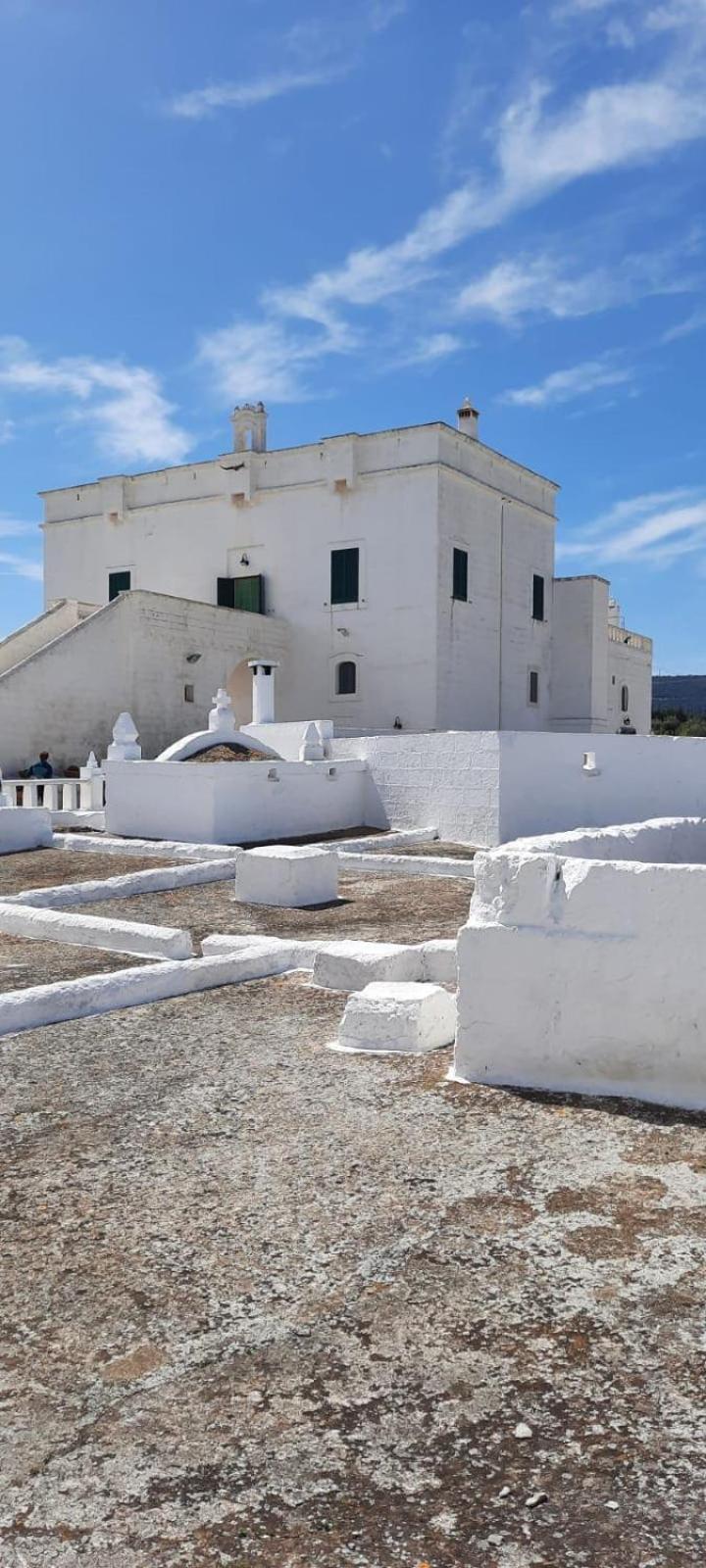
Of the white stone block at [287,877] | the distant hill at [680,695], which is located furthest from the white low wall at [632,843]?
the distant hill at [680,695]

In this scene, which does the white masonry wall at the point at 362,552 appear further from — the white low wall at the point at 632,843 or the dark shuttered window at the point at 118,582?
the white low wall at the point at 632,843

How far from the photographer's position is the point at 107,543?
32.8 metres

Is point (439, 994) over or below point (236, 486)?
below

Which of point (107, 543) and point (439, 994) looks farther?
point (107, 543)

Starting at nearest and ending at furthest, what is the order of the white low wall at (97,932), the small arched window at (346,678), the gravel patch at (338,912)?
the white low wall at (97,932), the gravel patch at (338,912), the small arched window at (346,678)

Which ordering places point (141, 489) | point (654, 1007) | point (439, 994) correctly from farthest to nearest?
point (141, 489), point (439, 994), point (654, 1007)

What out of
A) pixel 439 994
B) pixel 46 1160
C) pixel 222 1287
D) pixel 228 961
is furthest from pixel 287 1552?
pixel 228 961

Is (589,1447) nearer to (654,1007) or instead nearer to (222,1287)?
(222,1287)

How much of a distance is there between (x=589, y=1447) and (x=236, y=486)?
30.3m

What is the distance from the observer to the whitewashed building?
1015 inches

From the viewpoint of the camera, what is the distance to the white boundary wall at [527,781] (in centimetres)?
1650

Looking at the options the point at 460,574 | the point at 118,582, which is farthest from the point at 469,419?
the point at 118,582

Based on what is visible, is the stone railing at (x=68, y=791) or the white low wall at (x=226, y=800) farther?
the stone railing at (x=68, y=791)

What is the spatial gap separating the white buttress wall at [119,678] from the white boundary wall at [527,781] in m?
8.49
